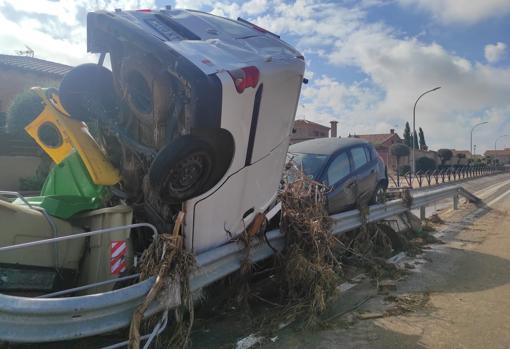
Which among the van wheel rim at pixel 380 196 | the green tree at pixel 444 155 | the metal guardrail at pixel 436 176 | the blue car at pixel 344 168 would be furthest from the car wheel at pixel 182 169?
the green tree at pixel 444 155

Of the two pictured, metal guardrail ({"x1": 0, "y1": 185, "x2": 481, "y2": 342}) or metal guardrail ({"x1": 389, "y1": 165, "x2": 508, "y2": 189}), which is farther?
metal guardrail ({"x1": 389, "y1": 165, "x2": 508, "y2": 189})

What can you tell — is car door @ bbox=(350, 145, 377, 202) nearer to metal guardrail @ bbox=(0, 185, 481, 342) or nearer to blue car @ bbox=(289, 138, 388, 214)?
blue car @ bbox=(289, 138, 388, 214)

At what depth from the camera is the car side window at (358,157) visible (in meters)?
7.13

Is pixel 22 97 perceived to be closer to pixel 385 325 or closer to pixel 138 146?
pixel 138 146

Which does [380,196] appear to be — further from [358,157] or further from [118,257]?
[118,257]

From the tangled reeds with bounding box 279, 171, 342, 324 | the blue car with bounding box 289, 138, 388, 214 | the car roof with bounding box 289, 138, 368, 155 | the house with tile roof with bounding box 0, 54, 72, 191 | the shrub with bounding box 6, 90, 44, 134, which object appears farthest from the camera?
the house with tile roof with bounding box 0, 54, 72, 191

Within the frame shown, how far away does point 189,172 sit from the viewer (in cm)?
328

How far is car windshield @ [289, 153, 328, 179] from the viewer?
Answer: 20.7 feet

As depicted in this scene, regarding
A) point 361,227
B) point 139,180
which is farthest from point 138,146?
point 361,227

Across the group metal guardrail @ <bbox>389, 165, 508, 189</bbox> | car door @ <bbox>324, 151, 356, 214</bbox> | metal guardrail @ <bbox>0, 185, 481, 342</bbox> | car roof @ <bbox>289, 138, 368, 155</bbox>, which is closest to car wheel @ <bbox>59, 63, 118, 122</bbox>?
metal guardrail @ <bbox>0, 185, 481, 342</bbox>

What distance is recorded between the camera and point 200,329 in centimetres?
397

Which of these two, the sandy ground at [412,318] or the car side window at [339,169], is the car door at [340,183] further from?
the sandy ground at [412,318]

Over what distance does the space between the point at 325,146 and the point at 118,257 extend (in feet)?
14.6

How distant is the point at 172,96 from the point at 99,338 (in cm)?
200
